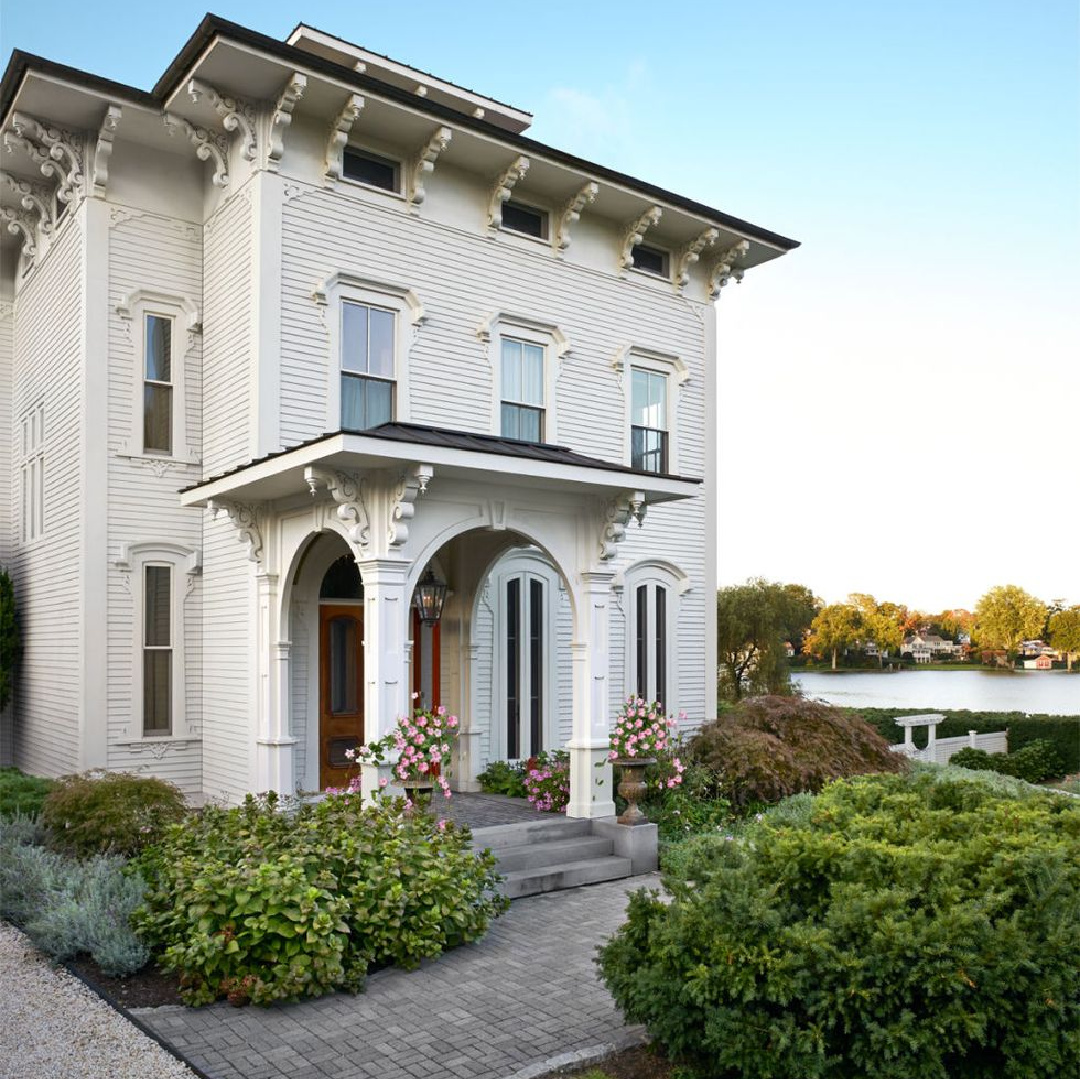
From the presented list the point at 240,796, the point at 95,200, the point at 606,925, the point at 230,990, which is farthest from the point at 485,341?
the point at 230,990

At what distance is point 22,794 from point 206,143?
7227mm

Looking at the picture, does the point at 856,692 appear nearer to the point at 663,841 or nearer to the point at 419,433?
the point at 663,841

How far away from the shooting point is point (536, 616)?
42.8 ft

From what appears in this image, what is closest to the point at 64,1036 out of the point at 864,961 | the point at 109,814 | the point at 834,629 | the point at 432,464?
the point at 109,814

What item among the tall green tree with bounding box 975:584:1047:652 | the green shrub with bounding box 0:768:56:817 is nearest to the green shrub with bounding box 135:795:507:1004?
the green shrub with bounding box 0:768:56:817

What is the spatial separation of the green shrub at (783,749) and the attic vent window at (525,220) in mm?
6863

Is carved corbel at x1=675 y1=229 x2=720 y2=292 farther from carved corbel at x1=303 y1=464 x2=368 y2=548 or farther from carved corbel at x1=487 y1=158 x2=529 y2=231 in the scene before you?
carved corbel at x1=303 y1=464 x2=368 y2=548

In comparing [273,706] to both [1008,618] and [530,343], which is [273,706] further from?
[1008,618]

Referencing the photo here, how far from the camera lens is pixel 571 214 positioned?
13156mm

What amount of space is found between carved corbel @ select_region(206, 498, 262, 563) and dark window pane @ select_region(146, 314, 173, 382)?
274cm

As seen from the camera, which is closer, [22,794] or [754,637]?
[22,794]

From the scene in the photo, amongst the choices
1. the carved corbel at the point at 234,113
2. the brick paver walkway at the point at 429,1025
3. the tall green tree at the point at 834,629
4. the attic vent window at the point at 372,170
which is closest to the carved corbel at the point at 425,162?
the attic vent window at the point at 372,170

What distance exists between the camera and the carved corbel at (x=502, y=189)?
12.2m

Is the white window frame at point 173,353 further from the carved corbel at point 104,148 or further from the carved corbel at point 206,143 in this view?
the carved corbel at point 206,143
